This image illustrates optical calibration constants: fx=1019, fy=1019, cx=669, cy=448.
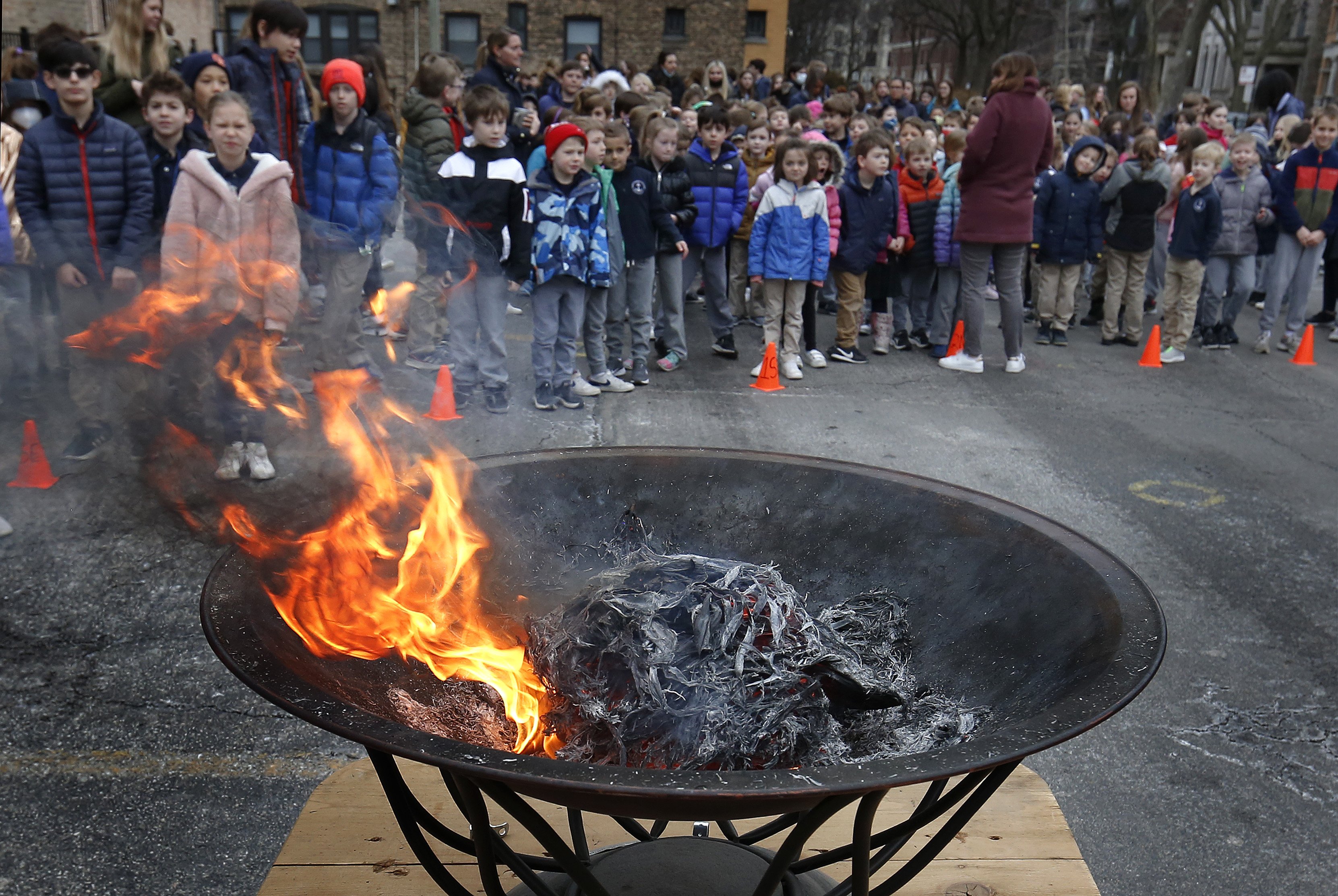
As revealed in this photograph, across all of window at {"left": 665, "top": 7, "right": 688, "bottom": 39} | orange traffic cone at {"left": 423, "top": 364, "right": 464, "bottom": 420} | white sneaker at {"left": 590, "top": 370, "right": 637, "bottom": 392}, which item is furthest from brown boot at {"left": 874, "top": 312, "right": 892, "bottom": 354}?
window at {"left": 665, "top": 7, "right": 688, "bottom": 39}

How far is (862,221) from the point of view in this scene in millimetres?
7930

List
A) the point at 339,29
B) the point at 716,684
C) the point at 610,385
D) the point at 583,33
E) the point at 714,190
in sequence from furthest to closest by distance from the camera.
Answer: the point at 583,33 → the point at 339,29 → the point at 714,190 → the point at 610,385 → the point at 716,684

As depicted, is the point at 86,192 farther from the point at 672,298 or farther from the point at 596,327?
the point at 672,298

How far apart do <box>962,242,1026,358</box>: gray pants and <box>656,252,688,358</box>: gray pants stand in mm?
2170

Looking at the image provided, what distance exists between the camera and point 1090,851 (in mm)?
2906

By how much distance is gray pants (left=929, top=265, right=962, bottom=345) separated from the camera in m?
8.41

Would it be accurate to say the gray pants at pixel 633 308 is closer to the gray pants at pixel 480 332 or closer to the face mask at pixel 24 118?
the gray pants at pixel 480 332

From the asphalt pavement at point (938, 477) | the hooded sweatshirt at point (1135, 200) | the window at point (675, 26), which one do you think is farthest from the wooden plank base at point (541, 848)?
the window at point (675, 26)

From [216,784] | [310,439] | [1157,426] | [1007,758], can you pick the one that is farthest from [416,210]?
[1007,758]

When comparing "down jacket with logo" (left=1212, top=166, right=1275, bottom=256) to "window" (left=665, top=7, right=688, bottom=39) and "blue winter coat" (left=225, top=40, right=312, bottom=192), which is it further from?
"window" (left=665, top=7, right=688, bottom=39)

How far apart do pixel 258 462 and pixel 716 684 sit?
12.7 feet

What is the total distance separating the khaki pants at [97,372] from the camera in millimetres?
5059

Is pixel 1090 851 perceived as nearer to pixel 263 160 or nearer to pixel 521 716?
pixel 521 716

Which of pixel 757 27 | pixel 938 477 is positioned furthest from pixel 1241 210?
pixel 757 27
